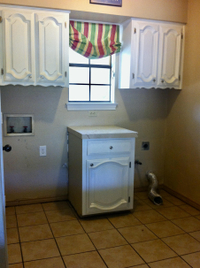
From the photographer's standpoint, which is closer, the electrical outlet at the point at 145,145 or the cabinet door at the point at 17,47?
the cabinet door at the point at 17,47

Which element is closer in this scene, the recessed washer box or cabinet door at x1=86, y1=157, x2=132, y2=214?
cabinet door at x1=86, y1=157, x2=132, y2=214

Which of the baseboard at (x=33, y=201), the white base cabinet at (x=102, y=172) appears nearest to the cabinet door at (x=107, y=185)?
the white base cabinet at (x=102, y=172)

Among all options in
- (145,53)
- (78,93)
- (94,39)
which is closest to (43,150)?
(78,93)

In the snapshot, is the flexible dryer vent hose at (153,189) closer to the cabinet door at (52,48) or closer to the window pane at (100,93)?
the window pane at (100,93)

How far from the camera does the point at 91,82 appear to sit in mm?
3318

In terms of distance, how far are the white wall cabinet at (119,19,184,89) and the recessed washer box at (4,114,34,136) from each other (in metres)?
1.17

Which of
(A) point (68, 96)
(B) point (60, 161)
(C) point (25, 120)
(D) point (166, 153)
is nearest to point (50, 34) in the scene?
(A) point (68, 96)

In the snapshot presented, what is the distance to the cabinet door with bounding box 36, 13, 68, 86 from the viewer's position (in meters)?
2.67

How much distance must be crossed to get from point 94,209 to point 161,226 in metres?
0.69

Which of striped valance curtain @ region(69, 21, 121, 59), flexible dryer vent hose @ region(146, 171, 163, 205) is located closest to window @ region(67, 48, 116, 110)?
striped valance curtain @ region(69, 21, 121, 59)

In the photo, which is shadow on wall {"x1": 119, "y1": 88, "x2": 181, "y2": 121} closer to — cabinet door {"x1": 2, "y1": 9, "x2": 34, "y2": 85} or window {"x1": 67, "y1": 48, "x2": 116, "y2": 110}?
window {"x1": 67, "y1": 48, "x2": 116, "y2": 110}

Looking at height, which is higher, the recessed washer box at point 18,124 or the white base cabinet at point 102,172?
the recessed washer box at point 18,124

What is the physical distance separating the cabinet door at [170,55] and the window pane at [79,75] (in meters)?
0.87

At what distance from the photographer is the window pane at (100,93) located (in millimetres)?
3352
